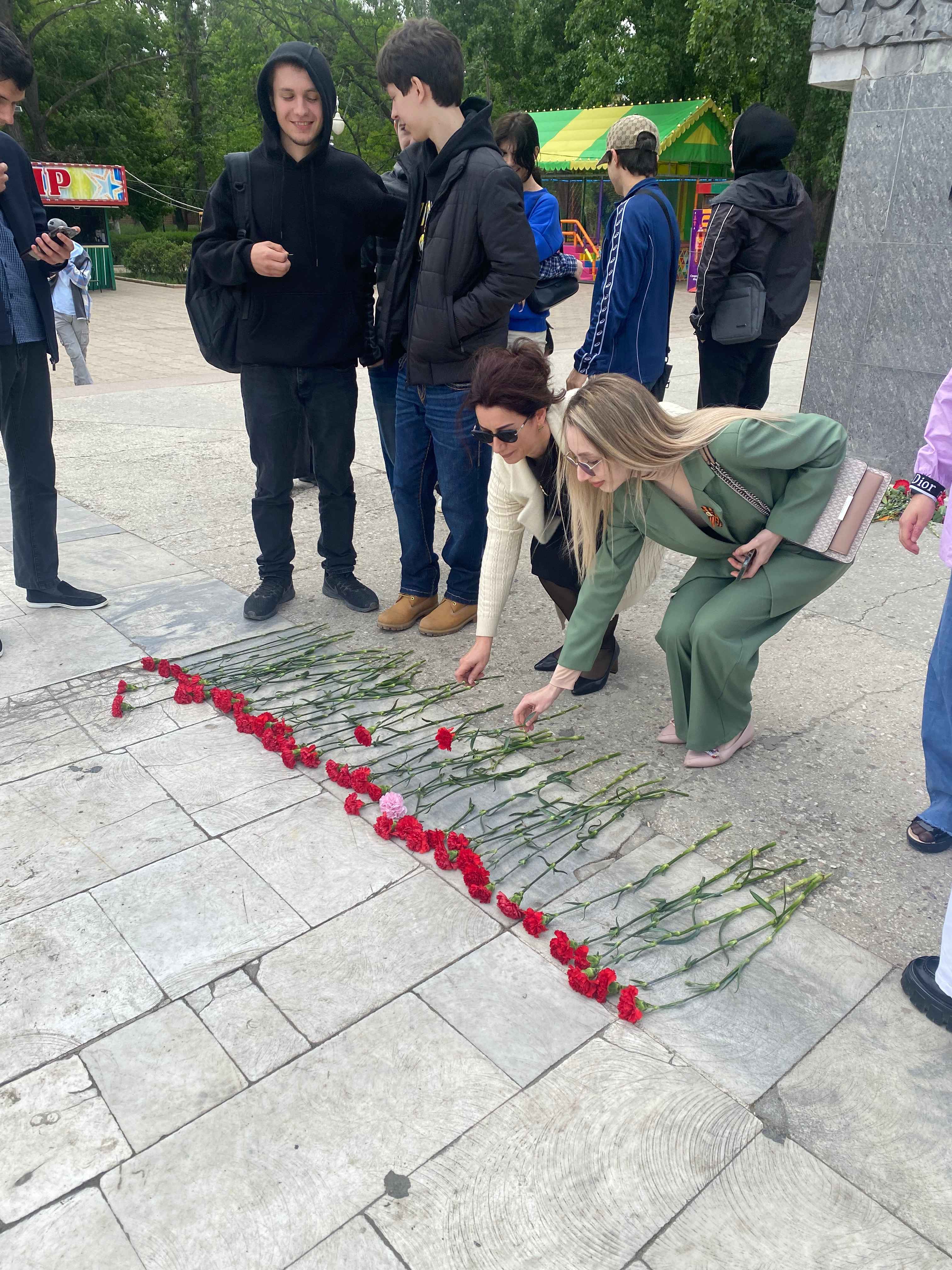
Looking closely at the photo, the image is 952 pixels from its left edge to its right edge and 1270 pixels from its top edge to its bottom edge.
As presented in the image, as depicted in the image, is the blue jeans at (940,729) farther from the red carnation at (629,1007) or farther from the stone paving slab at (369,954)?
the stone paving slab at (369,954)

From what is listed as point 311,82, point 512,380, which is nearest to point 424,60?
point 311,82

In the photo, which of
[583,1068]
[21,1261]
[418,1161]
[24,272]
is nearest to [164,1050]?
[21,1261]

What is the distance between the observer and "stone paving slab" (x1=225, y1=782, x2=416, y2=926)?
97.2 inches

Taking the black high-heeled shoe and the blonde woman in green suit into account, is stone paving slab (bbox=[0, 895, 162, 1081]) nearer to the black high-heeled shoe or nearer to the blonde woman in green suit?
the blonde woman in green suit

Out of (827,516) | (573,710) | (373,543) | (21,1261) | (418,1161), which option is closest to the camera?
(21,1261)

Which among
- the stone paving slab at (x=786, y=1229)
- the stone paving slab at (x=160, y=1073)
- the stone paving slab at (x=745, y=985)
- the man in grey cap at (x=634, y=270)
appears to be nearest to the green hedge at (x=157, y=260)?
the man in grey cap at (x=634, y=270)

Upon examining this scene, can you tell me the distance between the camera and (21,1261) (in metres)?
1.61

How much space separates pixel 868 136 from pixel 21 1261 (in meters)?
6.24

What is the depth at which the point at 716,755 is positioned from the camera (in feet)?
10.0

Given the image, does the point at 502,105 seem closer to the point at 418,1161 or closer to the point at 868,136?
the point at 868,136

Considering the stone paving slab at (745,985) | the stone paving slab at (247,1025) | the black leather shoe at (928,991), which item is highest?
the black leather shoe at (928,991)

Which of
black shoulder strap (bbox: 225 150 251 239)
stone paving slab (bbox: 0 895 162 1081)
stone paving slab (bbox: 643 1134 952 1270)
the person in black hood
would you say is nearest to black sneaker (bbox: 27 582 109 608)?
black shoulder strap (bbox: 225 150 251 239)

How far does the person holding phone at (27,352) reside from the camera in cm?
363

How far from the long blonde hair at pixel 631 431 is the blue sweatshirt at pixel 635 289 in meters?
1.39
